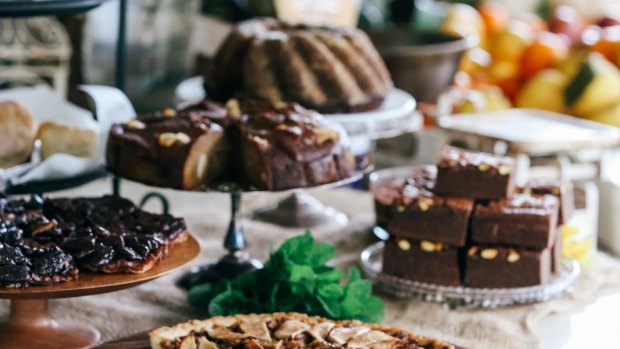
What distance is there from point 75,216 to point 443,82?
1.38 meters

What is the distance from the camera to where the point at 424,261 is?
5.85 feet

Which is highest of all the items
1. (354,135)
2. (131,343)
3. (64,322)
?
(354,135)

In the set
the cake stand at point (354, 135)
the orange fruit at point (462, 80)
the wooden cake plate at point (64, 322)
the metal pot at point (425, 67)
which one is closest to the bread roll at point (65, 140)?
the wooden cake plate at point (64, 322)

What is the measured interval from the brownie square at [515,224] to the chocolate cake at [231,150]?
0.26 metres

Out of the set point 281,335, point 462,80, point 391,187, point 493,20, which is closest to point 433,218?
point 391,187

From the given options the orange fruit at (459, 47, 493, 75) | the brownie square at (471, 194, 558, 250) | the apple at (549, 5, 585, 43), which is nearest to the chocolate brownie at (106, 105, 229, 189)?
the brownie square at (471, 194, 558, 250)

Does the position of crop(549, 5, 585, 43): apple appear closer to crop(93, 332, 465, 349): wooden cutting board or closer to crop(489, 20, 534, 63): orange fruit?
crop(489, 20, 534, 63): orange fruit

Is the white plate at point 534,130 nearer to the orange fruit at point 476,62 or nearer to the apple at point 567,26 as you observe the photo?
the orange fruit at point 476,62

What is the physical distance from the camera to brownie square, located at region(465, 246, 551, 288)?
175 cm

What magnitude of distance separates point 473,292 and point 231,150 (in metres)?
0.51

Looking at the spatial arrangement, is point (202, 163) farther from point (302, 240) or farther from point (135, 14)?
point (135, 14)

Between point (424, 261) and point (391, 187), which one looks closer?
point (424, 261)

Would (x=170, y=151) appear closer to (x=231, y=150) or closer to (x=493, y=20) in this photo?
(x=231, y=150)

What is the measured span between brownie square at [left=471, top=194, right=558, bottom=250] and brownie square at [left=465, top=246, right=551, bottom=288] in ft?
0.06
